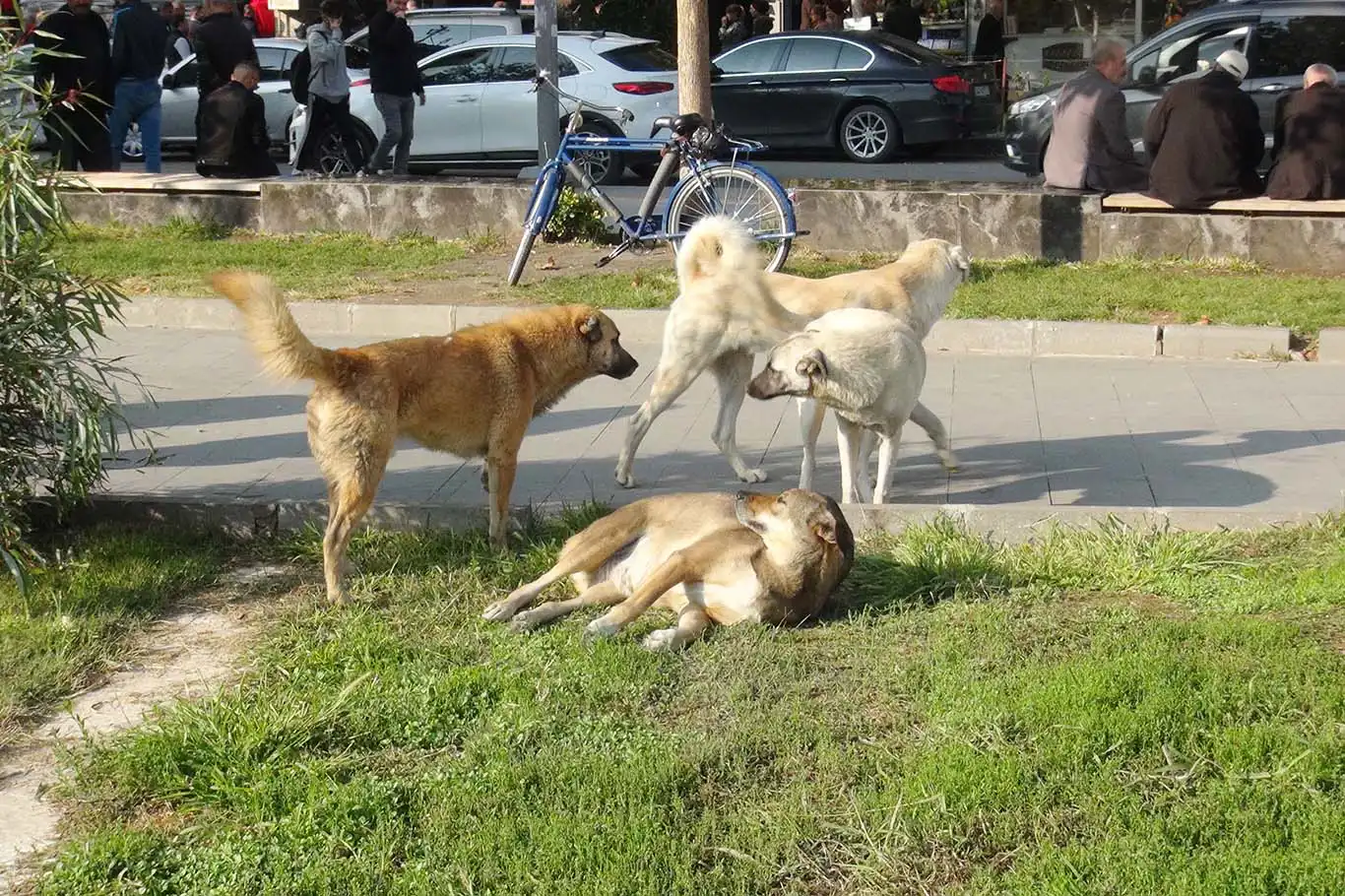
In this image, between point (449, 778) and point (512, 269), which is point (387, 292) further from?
point (449, 778)

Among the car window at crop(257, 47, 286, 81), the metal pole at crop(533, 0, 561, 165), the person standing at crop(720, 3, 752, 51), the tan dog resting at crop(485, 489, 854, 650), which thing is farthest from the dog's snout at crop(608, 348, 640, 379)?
the person standing at crop(720, 3, 752, 51)

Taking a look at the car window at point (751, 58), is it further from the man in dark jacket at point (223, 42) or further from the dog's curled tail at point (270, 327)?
the dog's curled tail at point (270, 327)

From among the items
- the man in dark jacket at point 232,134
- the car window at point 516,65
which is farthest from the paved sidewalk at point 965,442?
the car window at point 516,65

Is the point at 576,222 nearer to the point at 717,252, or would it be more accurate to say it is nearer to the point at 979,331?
the point at 979,331

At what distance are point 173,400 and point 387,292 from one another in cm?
277

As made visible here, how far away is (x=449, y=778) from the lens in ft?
14.5

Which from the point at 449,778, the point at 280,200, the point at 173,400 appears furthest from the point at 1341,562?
the point at 280,200

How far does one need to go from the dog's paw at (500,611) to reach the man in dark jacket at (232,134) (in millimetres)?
10869

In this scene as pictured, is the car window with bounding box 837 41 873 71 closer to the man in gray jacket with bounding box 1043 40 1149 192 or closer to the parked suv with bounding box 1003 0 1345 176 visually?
the parked suv with bounding box 1003 0 1345 176

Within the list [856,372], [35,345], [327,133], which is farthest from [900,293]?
[327,133]

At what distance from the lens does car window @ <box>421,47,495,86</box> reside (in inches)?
782

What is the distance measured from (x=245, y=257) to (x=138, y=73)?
4.09m

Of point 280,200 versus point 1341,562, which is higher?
point 280,200

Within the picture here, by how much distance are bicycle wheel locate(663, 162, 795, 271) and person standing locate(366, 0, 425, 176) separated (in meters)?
4.69
